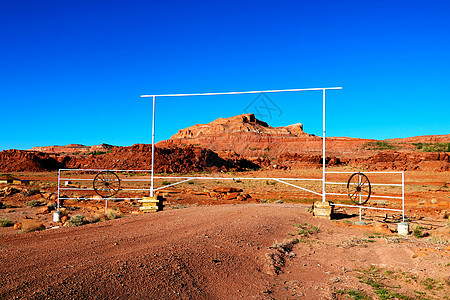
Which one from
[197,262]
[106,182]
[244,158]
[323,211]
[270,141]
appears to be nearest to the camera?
[197,262]

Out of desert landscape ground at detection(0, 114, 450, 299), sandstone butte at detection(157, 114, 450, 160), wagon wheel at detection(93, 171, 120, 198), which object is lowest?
desert landscape ground at detection(0, 114, 450, 299)

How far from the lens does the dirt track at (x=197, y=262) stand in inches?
180

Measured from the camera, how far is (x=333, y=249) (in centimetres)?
852

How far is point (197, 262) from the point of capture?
19.5 feet

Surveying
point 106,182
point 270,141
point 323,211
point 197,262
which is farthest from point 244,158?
point 197,262

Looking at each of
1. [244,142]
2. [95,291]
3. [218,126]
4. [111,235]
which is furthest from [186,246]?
[218,126]

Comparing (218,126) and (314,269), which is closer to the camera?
(314,269)

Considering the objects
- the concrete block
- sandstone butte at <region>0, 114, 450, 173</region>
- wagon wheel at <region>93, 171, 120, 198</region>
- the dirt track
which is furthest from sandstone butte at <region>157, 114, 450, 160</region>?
the dirt track

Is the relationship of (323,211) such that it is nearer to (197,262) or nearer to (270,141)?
(197,262)

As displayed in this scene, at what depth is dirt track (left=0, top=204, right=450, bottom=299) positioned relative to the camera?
4562mm

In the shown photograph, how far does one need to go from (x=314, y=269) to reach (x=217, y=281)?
252cm

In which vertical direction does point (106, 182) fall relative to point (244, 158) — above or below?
below

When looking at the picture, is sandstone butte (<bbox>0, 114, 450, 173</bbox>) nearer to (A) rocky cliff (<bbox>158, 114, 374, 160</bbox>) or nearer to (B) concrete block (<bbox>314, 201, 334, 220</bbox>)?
(A) rocky cliff (<bbox>158, 114, 374, 160</bbox>)

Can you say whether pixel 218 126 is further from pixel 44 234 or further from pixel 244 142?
pixel 44 234
